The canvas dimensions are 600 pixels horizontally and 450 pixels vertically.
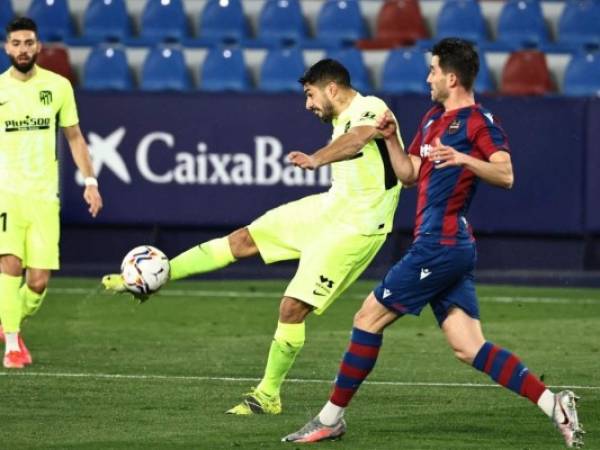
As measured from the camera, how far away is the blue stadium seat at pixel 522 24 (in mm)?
18484

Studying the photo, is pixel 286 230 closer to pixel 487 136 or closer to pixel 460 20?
pixel 487 136

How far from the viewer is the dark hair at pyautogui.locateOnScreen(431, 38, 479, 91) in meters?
7.61

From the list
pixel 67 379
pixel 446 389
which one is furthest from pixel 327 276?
pixel 67 379

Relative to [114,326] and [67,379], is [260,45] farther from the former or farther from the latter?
[67,379]

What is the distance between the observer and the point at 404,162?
25.7ft

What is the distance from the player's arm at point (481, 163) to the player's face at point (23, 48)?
3.98 meters

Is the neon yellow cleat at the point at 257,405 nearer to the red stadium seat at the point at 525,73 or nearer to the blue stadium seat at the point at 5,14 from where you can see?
the red stadium seat at the point at 525,73

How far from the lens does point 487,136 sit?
7492mm

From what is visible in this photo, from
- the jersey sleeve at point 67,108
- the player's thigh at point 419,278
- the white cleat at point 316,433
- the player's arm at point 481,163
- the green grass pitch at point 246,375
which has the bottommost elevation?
the green grass pitch at point 246,375

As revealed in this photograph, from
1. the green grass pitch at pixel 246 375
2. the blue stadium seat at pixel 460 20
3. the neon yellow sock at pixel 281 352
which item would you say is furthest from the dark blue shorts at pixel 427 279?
the blue stadium seat at pixel 460 20

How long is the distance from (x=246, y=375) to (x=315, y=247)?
178 centimetres

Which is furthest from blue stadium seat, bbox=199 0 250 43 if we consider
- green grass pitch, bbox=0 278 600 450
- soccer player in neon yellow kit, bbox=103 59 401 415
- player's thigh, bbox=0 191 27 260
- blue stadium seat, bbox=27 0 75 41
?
soccer player in neon yellow kit, bbox=103 59 401 415

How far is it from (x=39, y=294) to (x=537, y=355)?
3550 millimetres

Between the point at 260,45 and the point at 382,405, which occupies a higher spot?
the point at 260,45
